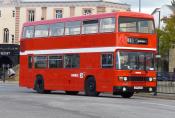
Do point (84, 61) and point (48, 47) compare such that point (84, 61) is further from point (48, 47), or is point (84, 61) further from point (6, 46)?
point (6, 46)

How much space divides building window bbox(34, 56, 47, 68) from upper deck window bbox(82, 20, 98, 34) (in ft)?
15.2

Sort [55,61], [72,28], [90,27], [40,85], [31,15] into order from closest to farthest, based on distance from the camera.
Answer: [90,27] → [72,28] → [55,61] → [40,85] → [31,15]

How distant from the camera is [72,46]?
121 feet

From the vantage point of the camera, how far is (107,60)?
34281 mm

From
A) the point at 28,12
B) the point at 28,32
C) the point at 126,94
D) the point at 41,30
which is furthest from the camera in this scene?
the point at 28,12

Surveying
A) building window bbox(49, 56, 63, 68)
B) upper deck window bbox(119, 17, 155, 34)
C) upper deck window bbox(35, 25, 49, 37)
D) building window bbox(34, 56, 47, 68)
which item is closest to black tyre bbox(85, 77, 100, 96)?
building window bbox(49, 56, 63, 68)

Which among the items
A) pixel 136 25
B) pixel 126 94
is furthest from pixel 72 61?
pixel 136 25

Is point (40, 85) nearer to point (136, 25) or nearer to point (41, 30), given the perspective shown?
point (41, 30)

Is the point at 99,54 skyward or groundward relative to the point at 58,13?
groundward

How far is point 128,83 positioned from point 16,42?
6140 centimetres

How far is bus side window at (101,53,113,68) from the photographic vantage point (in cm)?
3391

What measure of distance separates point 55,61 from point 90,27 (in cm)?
430

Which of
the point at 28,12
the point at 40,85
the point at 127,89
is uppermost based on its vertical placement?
the point at 28,12

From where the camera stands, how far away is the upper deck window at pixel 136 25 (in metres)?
33.8
